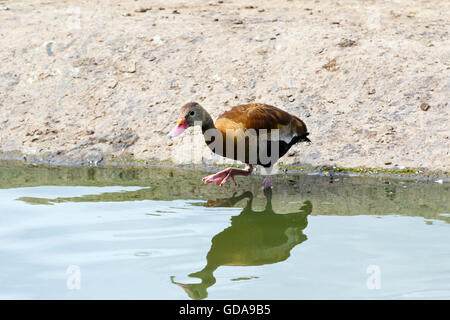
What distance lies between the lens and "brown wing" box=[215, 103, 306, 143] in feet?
25.1

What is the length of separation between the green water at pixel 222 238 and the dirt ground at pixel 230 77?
1211 mm

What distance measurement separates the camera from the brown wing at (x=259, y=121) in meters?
7.64

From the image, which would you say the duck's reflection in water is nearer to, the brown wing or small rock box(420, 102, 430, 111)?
the brown wing

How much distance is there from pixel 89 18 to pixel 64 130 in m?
3.47

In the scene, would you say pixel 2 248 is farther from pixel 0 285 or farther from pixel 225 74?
pixel 225 74

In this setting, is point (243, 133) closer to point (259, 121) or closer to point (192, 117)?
point (259, 121)

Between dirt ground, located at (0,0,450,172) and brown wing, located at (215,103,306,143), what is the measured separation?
1252mm

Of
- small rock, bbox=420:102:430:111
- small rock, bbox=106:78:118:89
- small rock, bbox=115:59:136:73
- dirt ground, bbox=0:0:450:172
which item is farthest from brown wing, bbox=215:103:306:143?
small rock, bbox=115:59:136:73

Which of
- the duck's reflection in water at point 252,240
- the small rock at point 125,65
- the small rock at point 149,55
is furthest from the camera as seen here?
the small rock at point 149,55

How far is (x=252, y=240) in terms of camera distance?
20.3 feet

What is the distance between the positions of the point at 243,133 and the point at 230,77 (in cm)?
365

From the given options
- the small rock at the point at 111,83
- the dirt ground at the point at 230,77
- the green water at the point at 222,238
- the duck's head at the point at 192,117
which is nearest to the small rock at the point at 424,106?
the dirt ground at the point at 230,77

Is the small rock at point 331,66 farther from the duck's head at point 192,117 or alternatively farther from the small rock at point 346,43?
the duck's head at point 192,117

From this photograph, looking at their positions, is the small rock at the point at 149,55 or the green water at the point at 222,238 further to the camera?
the small rock at the point at 149,55
